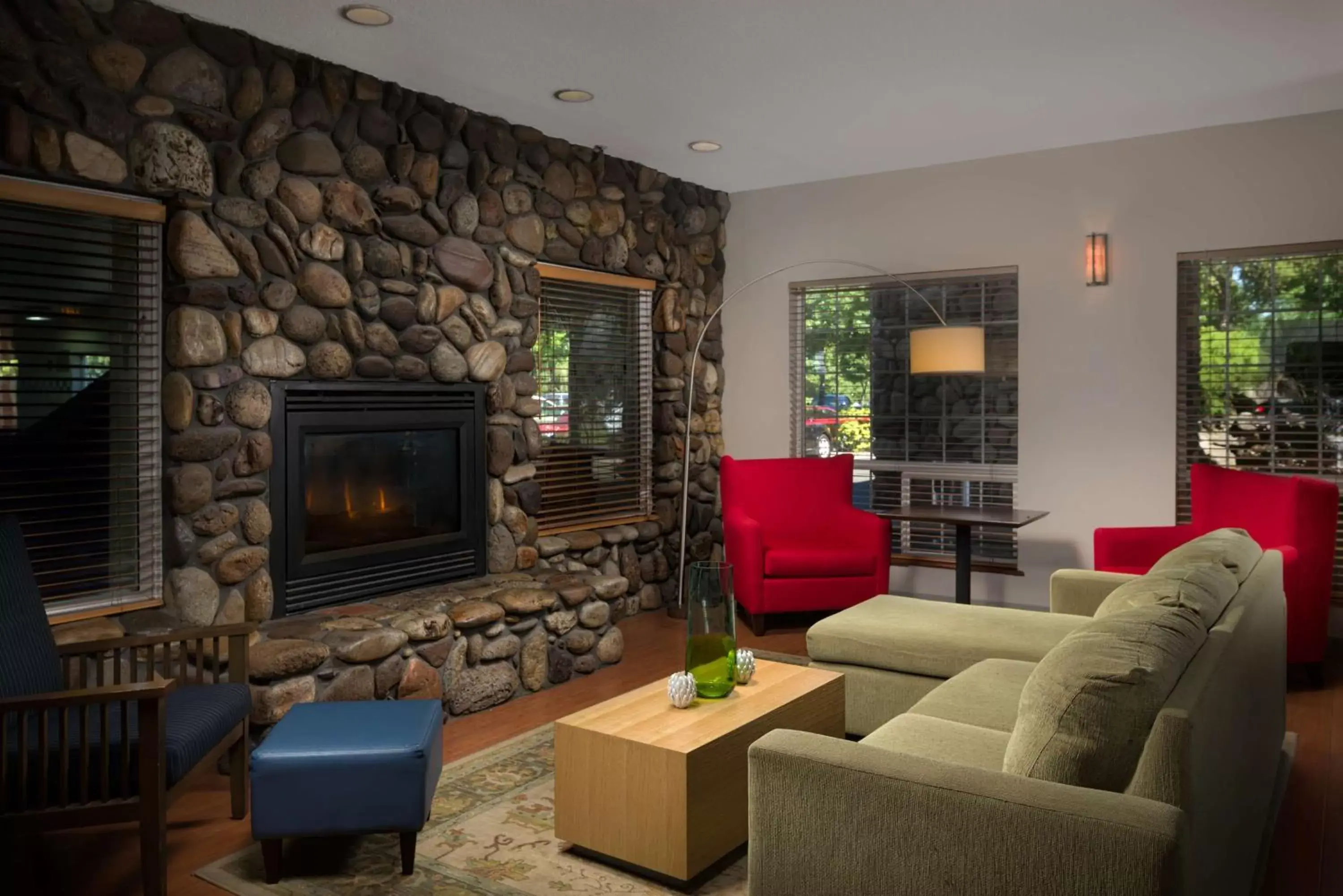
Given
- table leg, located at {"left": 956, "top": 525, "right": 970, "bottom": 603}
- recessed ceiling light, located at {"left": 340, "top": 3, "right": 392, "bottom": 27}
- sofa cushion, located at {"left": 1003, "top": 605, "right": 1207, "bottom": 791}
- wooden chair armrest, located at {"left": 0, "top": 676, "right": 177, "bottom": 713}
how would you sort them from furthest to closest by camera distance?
table leg, located at {"left": 956, "top": 525, "right": 970, "bottom": 603} → recessed ceiling light, located at {"left": 340, "top": 3, "right": 392, "bottom": 27} → wooden chair armrest, located at {"left": 0, "top": 676, "right": 177, "bottom": 713} → sofa cushion, located at {"left": 1003, "top": 605, "right": 1207, "bottom": 791}

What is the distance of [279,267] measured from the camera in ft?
13.5

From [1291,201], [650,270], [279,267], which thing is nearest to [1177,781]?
[279,267]

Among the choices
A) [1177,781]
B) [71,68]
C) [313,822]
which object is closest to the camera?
[1177,781]

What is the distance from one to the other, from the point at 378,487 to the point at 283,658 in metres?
1.19

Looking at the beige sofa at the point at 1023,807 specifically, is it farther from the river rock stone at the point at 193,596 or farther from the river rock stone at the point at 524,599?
the river rock stone at the point at 193,596

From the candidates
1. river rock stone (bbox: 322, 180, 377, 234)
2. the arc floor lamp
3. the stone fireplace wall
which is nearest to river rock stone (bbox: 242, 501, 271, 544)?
the stone fireplace wall

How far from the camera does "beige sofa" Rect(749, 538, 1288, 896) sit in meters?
1.65

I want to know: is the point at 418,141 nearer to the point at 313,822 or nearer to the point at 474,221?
the point at 474,221

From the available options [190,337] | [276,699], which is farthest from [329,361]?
[276,699]

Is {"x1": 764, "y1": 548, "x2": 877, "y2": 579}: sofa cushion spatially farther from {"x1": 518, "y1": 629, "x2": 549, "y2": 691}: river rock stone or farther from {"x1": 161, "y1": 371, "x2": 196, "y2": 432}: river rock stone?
{"x1": 161, "y1": 371, "x2": 196, "y2": 432}: river rock stone

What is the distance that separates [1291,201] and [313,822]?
16.6 ft

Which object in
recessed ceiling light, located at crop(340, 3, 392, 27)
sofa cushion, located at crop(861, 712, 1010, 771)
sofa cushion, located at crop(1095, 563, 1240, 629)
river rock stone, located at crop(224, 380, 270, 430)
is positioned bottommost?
sofa cushion, located at crop(861, 712, 1010, 771)

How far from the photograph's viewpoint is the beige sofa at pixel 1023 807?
5.41ft

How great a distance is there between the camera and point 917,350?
5.50 meters
